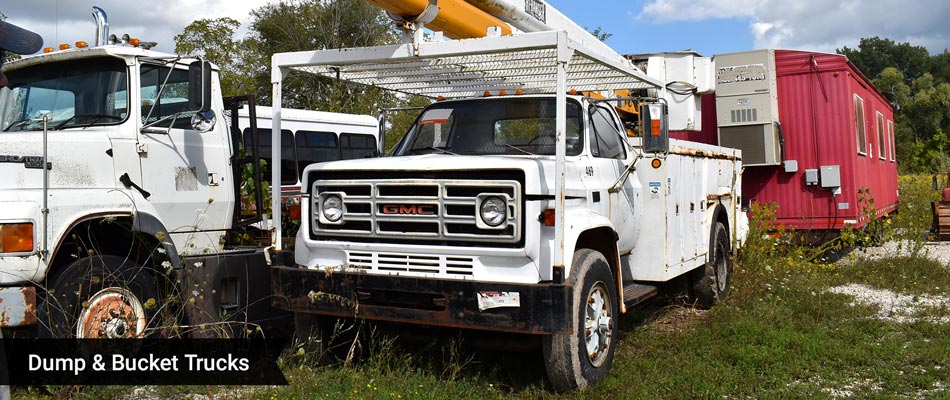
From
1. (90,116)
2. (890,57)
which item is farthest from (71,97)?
(890,57)

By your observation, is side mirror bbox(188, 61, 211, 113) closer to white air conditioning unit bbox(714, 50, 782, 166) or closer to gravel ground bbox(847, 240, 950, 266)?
white air conditioning unit bbox(714, 50, 782, 166)

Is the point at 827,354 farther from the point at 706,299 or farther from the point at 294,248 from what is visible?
the point at 294,248

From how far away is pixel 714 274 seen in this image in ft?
28.4

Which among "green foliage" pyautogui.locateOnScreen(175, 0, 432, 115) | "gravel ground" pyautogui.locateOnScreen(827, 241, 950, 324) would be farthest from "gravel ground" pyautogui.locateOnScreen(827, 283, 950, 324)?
"green foliage" pyautogui.locateOnScreen(175, 0, 432, 115)

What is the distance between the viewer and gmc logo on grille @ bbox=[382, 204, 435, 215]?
5.29 meters

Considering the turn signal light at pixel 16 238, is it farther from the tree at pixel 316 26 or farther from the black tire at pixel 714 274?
the tree at pixel 316 26

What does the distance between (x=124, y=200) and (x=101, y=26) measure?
5.36ft

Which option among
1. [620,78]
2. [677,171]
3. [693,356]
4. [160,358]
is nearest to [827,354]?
[693,356]

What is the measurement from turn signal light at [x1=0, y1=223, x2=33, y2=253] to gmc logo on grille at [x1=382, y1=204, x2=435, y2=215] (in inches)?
86.7

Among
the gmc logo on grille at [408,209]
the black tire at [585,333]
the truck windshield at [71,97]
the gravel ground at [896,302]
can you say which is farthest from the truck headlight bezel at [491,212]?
the gravel ground at [896,302]

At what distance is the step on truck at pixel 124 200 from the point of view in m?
5.12

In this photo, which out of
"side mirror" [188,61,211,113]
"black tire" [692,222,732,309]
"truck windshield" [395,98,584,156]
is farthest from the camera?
"black tire" [692,222,732,309]

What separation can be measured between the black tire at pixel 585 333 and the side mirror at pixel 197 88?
9.79 feet

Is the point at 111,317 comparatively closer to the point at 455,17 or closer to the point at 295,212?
the point at 295,212
